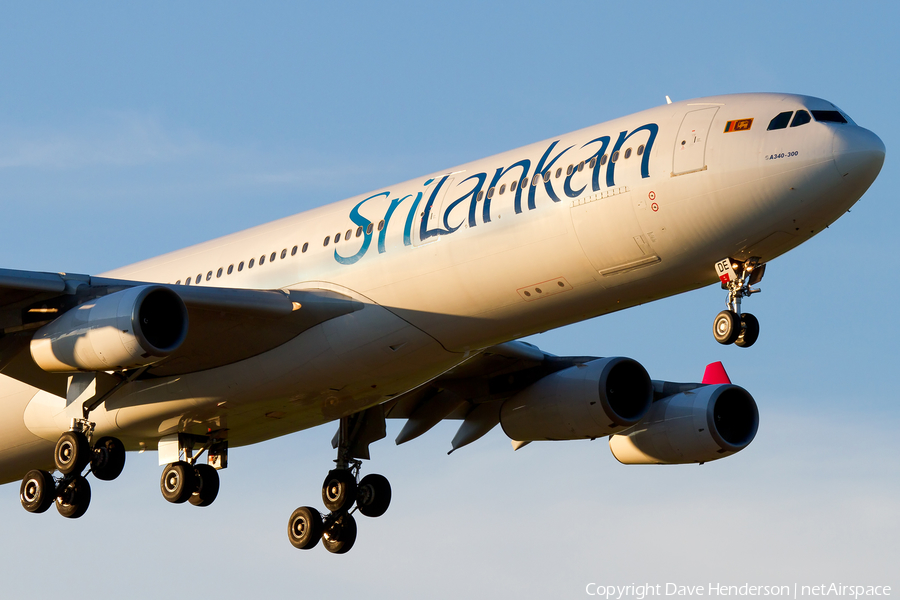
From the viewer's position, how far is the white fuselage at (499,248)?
22438 mm

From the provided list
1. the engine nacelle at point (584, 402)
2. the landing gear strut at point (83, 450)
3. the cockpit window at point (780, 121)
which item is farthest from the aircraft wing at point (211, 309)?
the cockpit window at point (780, 121)

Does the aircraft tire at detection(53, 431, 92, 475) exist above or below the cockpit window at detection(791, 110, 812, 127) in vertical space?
below

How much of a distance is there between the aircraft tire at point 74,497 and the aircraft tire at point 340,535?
215 inches

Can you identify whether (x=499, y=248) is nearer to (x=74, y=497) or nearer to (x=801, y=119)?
(x=801, y=119)

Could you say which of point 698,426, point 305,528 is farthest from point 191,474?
point 698,426

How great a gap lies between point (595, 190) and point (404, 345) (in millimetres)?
4563

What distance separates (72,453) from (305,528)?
6.10m

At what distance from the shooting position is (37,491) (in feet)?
91.0

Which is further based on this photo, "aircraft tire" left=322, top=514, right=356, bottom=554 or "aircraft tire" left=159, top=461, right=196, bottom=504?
"aircraft tire" left=322, top=514, right=356, bottom=554

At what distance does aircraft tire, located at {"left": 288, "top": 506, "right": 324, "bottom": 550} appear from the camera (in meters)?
30.1

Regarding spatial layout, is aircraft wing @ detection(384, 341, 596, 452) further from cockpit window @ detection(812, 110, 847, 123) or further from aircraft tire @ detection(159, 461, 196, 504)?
cockpit window @ detection(812, 110, 847, 123)

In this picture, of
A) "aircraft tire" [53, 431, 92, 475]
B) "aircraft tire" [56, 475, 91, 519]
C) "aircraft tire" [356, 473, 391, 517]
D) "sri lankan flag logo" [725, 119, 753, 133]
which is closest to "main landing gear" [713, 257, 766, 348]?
"sri lankan flag logo" [725, 119, 753, 133]

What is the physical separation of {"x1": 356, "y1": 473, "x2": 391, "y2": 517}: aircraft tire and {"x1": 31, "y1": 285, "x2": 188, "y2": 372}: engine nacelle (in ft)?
25.6

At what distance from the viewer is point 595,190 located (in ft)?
76.4
